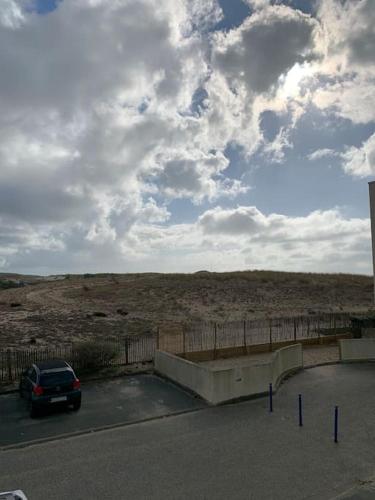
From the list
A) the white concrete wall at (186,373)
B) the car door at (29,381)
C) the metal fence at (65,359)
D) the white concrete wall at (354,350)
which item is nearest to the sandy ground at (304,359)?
the white concrete wall at (354,350)

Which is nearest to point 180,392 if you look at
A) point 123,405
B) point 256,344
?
point 123,405

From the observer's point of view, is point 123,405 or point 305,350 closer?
point 123,405

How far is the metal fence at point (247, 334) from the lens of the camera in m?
21.8

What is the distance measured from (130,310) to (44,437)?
29.5 metres

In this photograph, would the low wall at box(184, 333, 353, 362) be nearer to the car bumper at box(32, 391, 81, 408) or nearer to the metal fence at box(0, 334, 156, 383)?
the metal fence at box(0, 334, 156, 383)

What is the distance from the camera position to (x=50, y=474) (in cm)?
911

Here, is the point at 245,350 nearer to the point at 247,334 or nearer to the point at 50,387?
the point at 247,334

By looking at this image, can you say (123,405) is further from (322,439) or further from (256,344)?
(256,344)

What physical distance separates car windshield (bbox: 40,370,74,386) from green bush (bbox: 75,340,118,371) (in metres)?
4.26

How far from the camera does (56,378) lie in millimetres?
13211

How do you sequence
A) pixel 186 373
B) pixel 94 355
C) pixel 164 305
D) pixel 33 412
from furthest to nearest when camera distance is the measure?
pixel 164 305 < pixel 94 355 < pixel 186 373 < pixel 33 412

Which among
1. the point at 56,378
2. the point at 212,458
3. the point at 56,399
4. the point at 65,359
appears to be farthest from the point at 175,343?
the point at 212,458

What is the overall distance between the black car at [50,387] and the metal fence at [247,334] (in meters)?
7.72

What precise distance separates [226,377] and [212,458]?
4554mm
